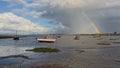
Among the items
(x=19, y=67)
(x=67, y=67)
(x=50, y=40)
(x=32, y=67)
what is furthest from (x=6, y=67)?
(x=50, y=40)

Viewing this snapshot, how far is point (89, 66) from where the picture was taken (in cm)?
2786

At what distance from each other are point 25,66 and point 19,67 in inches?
45.7

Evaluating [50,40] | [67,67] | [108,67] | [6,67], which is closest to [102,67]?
[108,67]

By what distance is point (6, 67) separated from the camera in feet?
88.4

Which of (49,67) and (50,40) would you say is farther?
(50,40)

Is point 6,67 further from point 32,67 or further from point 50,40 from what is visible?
point 50,40

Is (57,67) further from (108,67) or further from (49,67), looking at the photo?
(108,67)

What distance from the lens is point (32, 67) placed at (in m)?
27.2

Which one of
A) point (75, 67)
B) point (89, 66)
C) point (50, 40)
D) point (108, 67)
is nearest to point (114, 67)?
point (108, 67)

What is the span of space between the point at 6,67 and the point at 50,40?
84.0m

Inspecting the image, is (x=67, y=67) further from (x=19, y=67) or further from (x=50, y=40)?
(x=50, y=40)

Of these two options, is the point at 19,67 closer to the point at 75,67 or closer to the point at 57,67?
the point at 57,67

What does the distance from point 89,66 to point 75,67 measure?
217cm

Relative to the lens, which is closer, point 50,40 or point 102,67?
point 102,67
